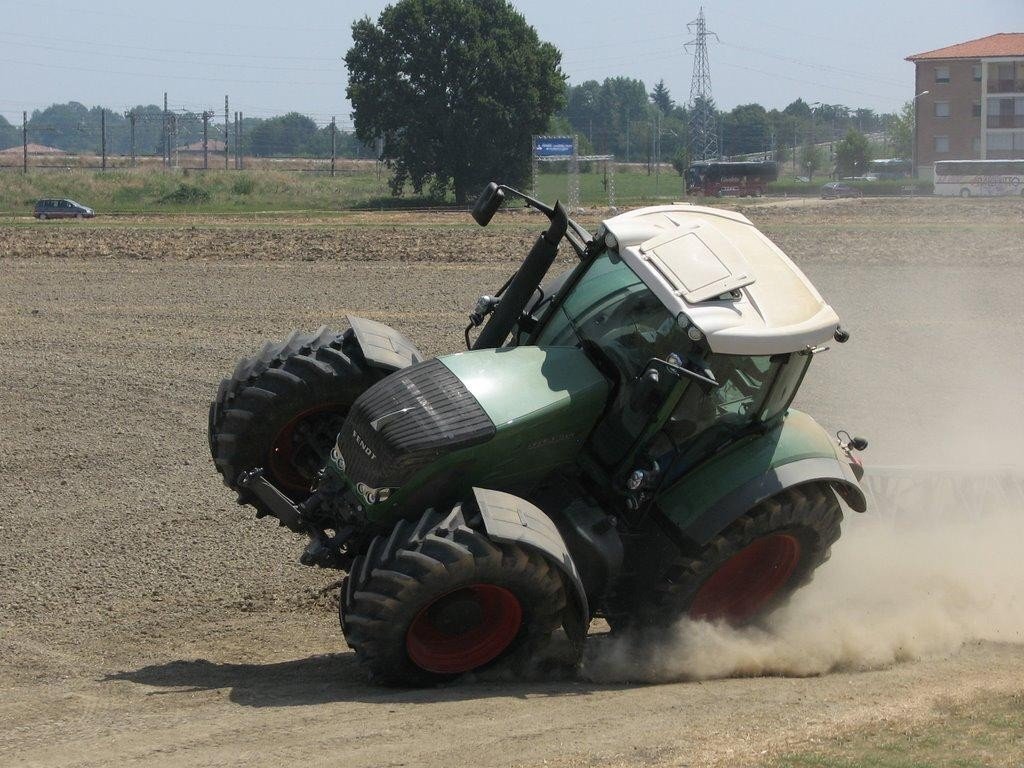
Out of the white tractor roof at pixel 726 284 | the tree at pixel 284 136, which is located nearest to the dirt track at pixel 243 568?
the white tractor roof at pixel 726 284

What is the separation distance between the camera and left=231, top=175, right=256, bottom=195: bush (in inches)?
2365

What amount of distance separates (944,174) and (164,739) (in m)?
57.7

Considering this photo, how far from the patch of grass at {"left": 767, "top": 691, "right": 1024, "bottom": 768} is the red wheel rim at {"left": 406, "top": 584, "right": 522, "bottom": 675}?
142 cm

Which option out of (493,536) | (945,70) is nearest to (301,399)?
(493,536)

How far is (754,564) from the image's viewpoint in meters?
6.33

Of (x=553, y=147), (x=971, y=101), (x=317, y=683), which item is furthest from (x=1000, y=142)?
(x=317, y=683)

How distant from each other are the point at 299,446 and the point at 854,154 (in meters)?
76.1

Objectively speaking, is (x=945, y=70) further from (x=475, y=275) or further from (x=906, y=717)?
(x=906, y=717)

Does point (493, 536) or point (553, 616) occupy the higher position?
point (493, 536)

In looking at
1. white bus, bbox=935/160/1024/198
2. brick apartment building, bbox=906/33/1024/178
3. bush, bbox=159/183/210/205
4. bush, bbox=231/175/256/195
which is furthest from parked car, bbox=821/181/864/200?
bush, bbox=159/183/210/205

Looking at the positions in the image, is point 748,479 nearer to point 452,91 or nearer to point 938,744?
point 938,744

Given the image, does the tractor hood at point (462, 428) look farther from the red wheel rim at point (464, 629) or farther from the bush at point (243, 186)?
the bush at point (243, 186)

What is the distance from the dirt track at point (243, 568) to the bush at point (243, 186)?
1617 inches

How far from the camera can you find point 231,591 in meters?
7.38
